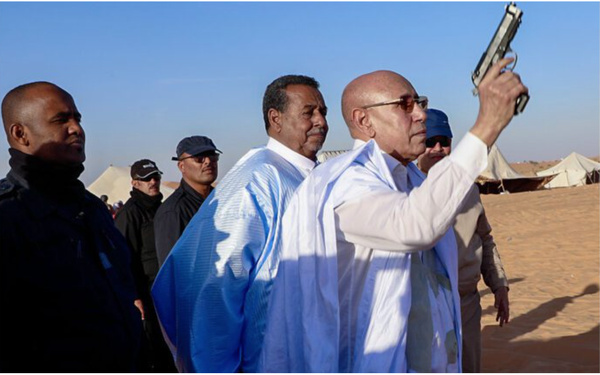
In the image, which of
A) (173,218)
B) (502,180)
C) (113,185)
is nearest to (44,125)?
(173,218)

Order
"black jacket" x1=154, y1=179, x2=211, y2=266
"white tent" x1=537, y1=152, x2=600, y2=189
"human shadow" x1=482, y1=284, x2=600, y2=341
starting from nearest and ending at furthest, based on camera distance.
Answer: "black jacket" x1=154, y1=179, x2=211, y2=266 < "human shadow" x1=482, y1=284, x2=600, y2=341 < "white tent" x1=537, y1=152, x2=600, y2=189

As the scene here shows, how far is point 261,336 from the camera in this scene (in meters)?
3.17

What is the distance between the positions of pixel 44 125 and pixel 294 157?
4.49 ft

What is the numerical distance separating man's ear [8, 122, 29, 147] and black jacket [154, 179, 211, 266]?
215 cm

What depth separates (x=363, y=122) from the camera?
3.24m

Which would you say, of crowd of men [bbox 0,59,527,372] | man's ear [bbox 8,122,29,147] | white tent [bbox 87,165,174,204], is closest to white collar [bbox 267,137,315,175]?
crowd of men [bbox 0,59,527,372]

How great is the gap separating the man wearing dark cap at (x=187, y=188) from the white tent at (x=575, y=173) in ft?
118

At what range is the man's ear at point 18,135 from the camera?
3158 millimetres

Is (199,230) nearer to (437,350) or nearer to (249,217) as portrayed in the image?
(249,217)

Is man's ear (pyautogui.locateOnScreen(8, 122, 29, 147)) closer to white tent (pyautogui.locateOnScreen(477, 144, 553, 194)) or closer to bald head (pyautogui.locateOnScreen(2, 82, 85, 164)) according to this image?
bald head (pyautogui.locateOnScreen(2, 82, 85, 164))

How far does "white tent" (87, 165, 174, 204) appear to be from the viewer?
26.4 m

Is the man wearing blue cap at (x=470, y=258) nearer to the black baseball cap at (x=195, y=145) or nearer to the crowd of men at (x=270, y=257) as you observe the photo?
the crowd of men at (x=270, y=257)

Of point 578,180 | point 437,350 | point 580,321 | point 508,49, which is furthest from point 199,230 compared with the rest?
point 578,180

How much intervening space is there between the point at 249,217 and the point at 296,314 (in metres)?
0.58
